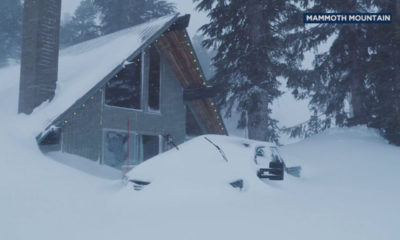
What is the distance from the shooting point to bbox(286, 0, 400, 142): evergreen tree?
13.9m

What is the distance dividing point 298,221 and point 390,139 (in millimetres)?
10431

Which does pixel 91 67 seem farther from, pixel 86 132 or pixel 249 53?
pixel 249 53

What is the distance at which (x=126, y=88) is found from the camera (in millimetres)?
12953

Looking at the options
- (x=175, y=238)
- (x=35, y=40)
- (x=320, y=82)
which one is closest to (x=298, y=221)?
(x=175, y=238)

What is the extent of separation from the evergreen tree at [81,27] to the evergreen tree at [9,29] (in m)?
5.00

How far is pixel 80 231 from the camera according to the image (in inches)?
193

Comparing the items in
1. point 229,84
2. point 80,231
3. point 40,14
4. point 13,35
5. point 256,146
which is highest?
point 13,35

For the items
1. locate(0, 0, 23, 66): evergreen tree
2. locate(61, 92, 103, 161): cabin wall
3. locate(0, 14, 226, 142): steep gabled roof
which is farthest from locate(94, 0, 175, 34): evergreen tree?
locate(61, 92, 103, 161): cabin wall

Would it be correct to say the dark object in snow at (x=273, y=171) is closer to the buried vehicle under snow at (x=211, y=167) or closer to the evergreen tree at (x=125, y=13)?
the buried vehicle under snow at (x=211, y=167)

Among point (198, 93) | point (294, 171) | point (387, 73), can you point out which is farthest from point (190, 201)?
point (387, 73)

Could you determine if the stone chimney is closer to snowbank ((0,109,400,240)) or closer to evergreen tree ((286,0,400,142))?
snowbank ((0,109,400,240))

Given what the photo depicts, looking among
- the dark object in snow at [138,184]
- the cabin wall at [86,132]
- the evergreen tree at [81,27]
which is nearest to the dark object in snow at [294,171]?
the dark object in snow at [138,184]

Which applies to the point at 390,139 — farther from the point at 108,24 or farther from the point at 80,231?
the point at 108,24

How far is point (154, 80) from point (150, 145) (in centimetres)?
282
